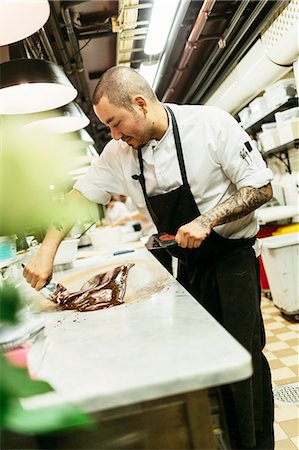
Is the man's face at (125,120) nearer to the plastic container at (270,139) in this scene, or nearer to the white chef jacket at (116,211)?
the plastic container at (270,139)

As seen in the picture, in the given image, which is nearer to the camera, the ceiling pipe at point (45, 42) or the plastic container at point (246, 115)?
the ceiling pipe at point (45, 42)

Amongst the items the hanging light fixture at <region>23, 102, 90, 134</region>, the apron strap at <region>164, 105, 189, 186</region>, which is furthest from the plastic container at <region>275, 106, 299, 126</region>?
the apron strap at <region>164, 105, 189, 186</region>

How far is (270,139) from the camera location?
4703 millimetres

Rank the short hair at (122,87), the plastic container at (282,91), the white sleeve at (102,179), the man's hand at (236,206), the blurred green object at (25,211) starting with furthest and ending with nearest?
1. the plastic container at (282,91)
2. the white sleeve at (102,179)
3. the short hair at (122,87)
4. the man's hand at (236,206)
5. the blurred green object at (25,211)

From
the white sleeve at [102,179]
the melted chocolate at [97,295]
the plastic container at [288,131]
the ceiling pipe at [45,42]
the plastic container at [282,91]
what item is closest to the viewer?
the melted chocolate at [97,295]

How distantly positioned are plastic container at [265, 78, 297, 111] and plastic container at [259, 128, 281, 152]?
11.9 inches

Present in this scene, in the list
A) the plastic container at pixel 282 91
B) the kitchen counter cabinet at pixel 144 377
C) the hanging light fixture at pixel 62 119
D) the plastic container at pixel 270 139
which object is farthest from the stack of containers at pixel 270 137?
the kitchen counter cabinet at pixel 144 377

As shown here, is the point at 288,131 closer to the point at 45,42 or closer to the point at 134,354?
the point at 45,42

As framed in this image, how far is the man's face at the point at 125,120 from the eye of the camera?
66.6 inches

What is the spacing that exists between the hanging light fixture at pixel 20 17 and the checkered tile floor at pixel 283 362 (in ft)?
7.42

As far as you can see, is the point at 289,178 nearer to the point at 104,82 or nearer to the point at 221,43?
the point at 221,43

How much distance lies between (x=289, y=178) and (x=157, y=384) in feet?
15.7

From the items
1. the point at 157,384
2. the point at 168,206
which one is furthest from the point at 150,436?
the point at 168,206

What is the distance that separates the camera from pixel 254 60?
4023 mm
